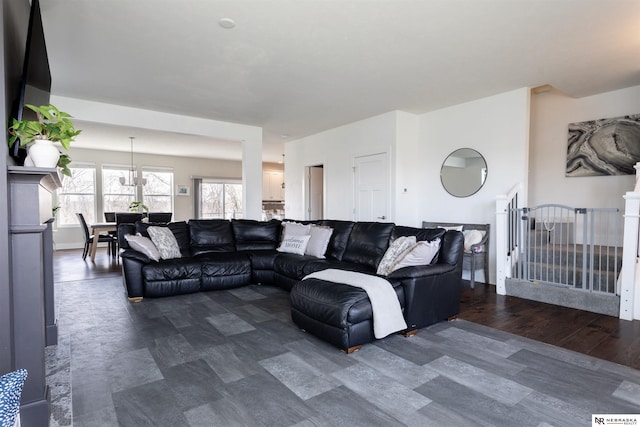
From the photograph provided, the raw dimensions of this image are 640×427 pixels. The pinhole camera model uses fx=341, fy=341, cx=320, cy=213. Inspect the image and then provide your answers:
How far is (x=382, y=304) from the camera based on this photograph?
273 centimetres

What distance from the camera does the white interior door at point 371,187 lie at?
5.85 meters

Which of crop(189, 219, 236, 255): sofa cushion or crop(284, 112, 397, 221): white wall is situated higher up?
crop(284, 112, 397, 221): white wall

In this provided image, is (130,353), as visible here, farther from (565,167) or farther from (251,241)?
(565,167)

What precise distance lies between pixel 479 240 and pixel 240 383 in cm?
373

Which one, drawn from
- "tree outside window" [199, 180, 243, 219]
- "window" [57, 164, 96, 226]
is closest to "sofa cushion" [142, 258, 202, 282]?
"window" [57, 164, 96, 226]

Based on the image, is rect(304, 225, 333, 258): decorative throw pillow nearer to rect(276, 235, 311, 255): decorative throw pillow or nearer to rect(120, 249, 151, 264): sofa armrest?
rect(276, 235, 311, 255): decorative throw pillow

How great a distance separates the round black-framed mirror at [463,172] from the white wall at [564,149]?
1247 mm

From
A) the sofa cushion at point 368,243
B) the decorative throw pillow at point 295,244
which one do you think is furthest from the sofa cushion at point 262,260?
the sofa cushion at point 368,243

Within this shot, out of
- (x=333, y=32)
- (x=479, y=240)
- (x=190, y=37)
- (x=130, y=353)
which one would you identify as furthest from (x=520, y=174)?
(x=130, y=353)

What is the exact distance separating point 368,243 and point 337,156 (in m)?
3.03

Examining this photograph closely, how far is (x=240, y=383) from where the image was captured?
2.15 meters

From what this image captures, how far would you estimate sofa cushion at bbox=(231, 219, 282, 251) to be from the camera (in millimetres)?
5359

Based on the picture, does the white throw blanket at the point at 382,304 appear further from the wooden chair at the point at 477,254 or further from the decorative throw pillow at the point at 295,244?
the wooden chair at the point at 477,254

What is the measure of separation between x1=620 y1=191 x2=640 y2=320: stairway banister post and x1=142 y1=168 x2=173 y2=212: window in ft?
33.2
